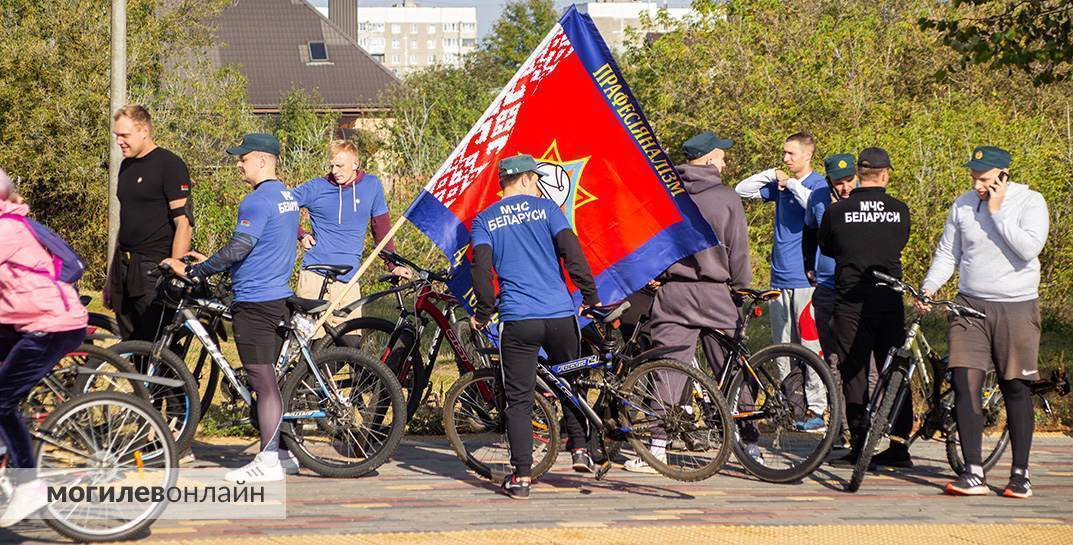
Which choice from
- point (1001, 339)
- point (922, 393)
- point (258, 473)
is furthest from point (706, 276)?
point (258, 473)

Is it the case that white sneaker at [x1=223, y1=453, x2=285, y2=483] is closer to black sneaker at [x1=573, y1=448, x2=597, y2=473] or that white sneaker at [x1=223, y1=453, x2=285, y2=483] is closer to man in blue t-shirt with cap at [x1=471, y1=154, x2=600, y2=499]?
man in blue t-shirt with cap at [x1=471, y1=154, x2=600, y2=499]

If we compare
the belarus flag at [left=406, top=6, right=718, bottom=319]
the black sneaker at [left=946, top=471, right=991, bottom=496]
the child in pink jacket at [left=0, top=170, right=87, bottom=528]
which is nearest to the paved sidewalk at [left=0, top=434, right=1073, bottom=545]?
the black sneaker at [left=946, top=471, right=991, bottom=496]

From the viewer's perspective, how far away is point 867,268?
26.6 ft

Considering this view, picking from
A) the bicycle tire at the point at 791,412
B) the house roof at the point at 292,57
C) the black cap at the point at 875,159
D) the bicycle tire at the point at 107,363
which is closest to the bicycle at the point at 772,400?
the bicycle tire at the point at 791,412

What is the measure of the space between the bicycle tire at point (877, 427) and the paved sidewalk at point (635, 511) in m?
0.12

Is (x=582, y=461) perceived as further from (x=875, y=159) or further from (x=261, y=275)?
(x=875, y=159)

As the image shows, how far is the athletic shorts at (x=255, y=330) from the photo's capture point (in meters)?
7.51

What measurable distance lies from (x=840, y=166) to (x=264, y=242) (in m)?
3.80

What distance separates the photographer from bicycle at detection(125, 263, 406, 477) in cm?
766

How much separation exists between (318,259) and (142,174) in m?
1.51

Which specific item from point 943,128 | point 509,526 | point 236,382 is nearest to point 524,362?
point 509,526

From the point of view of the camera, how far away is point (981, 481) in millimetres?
7594

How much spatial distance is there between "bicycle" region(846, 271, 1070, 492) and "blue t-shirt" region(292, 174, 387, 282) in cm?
361

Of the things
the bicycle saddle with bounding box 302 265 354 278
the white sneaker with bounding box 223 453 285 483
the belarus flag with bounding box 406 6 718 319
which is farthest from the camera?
the bicycle saddle with bounding box 302 265 354 278
